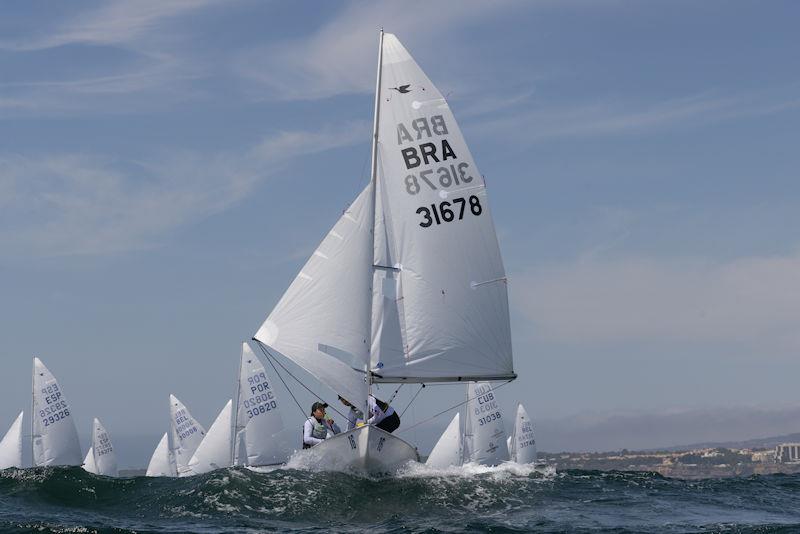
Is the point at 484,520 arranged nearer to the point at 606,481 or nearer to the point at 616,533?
the point at 616,533

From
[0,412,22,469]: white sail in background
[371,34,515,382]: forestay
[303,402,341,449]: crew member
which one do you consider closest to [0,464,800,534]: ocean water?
[303,402,341,449]: crew member

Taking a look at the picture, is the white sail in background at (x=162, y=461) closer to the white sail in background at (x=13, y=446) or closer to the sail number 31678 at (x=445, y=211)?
the white sail in background at (x=13, y=446)

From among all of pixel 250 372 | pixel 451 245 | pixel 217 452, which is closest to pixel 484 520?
pixel 451 245

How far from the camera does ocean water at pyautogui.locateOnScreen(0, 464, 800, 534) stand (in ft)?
80.0

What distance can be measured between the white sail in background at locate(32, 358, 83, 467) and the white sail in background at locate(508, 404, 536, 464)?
30.4m

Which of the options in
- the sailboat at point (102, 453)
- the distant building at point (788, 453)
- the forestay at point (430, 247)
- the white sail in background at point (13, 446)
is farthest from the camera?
the distant building at point (788, 453)

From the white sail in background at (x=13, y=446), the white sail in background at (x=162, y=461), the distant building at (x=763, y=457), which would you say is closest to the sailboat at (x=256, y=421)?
the white sail in background at (x=13, y=446)

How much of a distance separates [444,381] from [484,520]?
7221mm

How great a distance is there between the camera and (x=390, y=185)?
31750mm

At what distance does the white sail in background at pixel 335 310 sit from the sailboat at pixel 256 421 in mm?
33508

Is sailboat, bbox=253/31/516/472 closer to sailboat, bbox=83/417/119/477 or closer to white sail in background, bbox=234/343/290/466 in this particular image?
white sail in background, bbox=234/343/290/466

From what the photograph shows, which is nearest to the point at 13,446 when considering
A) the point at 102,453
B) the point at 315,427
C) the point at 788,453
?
the point at 102,453

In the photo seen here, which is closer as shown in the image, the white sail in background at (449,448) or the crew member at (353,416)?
the crew member at (353,416)

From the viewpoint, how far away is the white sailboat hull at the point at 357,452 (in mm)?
28219
